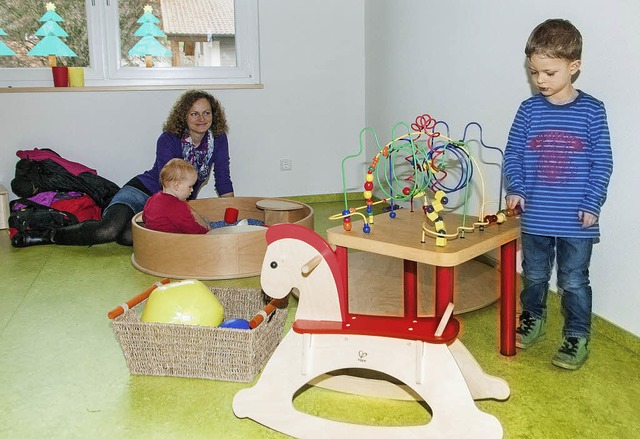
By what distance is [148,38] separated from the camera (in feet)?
13.9

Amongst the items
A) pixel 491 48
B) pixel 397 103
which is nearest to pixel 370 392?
pixel 491 48

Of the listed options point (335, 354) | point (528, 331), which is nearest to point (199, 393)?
point (335, 354)

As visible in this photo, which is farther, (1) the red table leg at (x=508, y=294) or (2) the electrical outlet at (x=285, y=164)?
(2) the electrical outlet at (x=285, y=164)

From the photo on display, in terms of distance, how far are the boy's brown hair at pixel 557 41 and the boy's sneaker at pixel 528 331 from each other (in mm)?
835

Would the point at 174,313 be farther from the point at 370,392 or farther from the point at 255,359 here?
the point at 370,392

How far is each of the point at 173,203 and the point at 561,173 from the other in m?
1.72

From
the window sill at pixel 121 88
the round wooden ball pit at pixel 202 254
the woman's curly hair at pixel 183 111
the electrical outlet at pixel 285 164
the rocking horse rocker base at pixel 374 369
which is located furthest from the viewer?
the electrical outlet at pixel 285 164

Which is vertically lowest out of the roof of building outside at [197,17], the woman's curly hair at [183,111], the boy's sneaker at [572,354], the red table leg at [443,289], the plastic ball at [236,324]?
the boy's sneaker at [572,354]

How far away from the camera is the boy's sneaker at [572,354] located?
1.93 metres

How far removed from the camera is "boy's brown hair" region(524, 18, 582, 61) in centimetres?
187

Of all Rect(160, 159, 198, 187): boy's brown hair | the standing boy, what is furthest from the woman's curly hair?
the standing boy

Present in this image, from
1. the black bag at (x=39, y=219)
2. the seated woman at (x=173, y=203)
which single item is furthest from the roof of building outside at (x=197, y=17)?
the seated woman at (x=173, y=203)

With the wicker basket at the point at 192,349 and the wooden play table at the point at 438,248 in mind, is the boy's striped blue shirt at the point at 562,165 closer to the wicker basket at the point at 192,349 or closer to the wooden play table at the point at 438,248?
the wooden play table at the point at 438,248

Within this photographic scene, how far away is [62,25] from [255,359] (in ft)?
10.2
